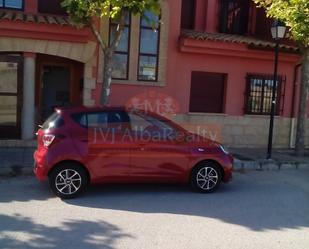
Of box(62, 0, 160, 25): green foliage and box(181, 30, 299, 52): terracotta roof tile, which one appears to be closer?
box(62, 0, 160, 25): green foliage

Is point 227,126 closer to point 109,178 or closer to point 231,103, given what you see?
point 231,103

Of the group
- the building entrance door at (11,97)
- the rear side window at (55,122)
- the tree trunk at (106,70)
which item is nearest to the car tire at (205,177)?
the rear side window at (55,122)

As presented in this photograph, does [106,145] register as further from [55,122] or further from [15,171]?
[15,171]

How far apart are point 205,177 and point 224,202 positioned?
697 millimetres

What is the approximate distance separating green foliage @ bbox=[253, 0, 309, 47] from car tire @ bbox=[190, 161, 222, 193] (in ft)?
16.4

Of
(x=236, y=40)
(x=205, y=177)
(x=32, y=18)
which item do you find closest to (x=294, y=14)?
(x=236, y=40)

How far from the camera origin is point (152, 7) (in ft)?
28.9

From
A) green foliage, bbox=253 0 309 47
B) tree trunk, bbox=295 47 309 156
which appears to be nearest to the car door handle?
green foliage, bbox=253 0 309 47

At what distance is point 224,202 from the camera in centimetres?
729

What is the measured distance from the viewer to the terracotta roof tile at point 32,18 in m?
10.5

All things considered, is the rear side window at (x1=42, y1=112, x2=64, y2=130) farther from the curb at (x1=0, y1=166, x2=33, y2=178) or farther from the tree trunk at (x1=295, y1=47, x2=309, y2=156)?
the tree trunk at (x1=295, y1=47, x2=309, y2=156)

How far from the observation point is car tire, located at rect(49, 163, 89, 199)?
23.2 feet

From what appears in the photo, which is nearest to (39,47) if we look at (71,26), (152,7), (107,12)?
(71,26)

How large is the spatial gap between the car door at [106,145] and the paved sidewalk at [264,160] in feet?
13.0
